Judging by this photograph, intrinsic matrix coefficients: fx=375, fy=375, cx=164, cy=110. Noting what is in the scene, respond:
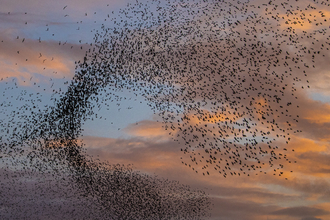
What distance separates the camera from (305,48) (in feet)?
102

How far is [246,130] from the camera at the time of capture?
3362 centimetres

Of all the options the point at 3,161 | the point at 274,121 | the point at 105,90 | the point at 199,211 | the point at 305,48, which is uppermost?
the point at 305,48

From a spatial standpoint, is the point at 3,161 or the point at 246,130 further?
the point at 3,161

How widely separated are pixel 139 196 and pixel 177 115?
898 inches

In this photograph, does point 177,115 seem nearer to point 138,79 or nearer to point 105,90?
point 138,79

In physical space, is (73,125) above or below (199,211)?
above

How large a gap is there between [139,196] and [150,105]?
2314 centimetres

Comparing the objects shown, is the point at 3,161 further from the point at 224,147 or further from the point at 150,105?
the point at 224,147

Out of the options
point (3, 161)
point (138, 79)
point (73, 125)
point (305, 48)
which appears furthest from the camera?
point (3, 161)

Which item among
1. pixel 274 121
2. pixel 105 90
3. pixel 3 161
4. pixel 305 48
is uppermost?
pixel 305 48

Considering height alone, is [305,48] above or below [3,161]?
above

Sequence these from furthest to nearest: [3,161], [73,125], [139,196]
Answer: [139,196], [3,161], [73,125]

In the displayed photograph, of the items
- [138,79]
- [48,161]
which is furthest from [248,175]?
[48,161]

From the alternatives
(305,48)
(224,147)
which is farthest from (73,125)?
(305,48)
